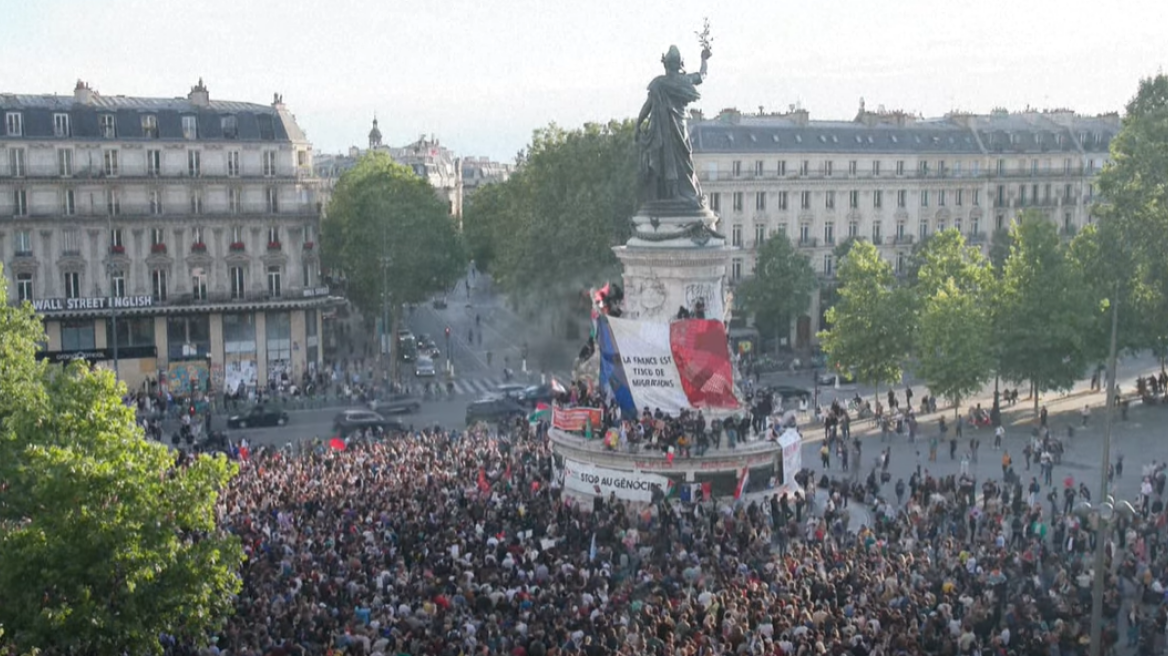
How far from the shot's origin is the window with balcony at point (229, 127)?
60.2m

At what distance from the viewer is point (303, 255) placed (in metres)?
62.5

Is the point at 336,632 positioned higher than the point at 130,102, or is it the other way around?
the point at 130,102

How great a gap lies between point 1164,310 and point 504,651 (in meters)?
38.9

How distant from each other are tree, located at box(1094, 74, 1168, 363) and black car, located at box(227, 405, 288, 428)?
32362 millimetres

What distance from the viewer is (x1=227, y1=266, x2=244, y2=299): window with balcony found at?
60.7 meters

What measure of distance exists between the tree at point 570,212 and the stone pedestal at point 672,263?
24.4 m

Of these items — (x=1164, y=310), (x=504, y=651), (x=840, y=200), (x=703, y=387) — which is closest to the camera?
(x=504, y=651)

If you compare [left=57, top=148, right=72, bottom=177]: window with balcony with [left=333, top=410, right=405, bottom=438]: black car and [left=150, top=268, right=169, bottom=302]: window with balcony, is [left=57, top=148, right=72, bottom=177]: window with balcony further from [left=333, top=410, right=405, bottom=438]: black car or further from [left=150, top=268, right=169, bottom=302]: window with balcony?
[left=333, top=410, right=405, bottom=438]: black car

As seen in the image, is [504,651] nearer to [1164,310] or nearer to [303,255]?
[1164,310]

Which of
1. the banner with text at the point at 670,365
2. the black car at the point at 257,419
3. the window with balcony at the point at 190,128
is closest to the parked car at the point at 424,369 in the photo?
the black car at the point at 257,419

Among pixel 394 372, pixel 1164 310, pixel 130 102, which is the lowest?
pixel 394 372

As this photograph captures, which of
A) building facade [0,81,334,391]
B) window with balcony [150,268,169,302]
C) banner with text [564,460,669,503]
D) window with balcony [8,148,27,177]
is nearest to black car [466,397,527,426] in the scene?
building facade [0,81,334,391]

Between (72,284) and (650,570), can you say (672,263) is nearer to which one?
(650,570)

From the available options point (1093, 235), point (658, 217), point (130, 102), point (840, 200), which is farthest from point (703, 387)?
point (840, 200)
